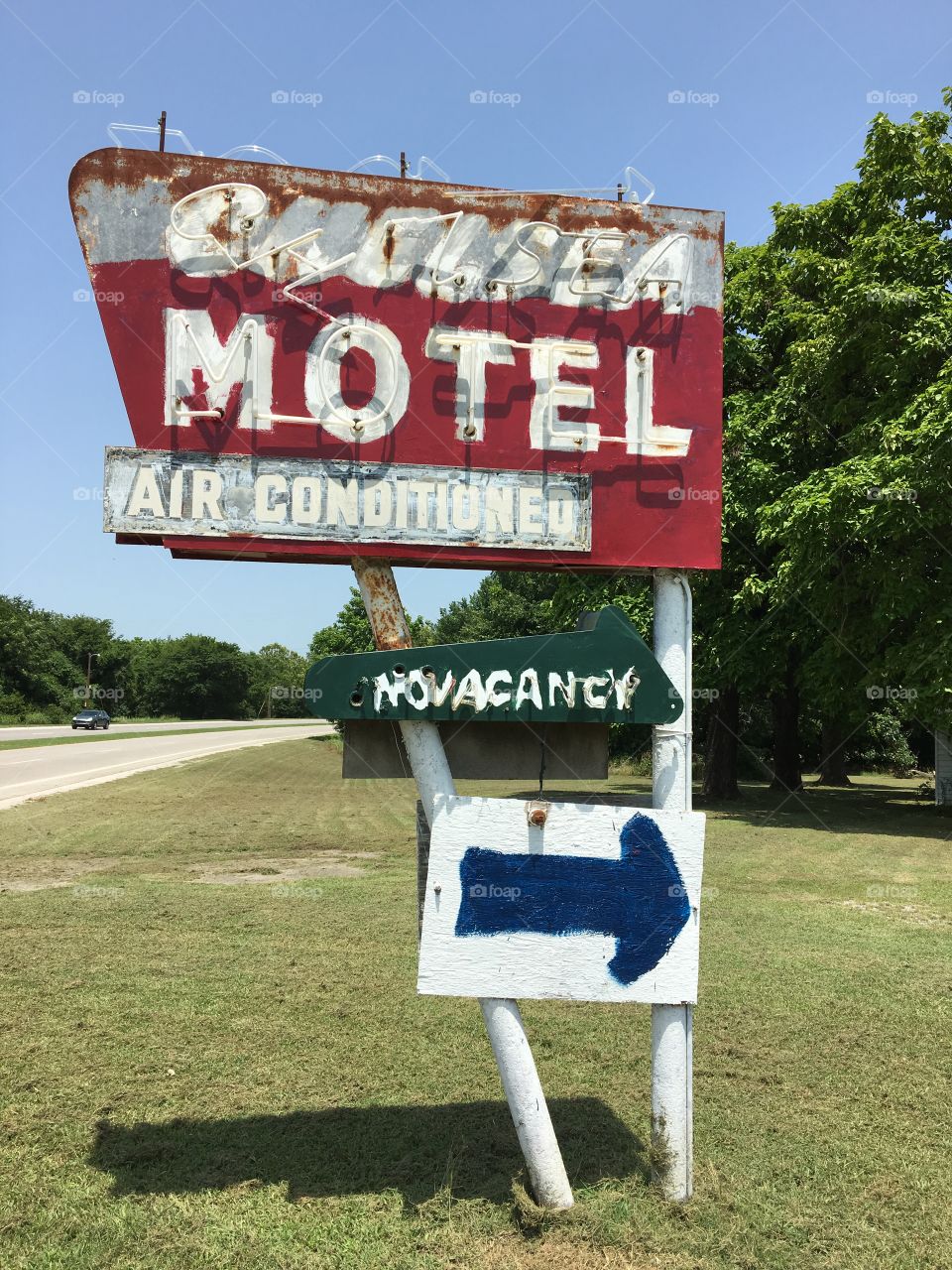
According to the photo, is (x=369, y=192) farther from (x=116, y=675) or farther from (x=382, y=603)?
(x=116, y=675)

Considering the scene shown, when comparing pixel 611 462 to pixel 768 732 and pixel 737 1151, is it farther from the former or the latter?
pixel 768 732

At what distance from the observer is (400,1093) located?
18.9ft

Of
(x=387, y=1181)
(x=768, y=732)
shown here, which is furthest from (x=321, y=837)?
(x=768, y=732)

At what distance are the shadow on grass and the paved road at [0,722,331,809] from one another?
16.6 meters

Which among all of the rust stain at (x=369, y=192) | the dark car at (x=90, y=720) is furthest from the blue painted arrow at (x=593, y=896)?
the dark car at (x=90, y=720)

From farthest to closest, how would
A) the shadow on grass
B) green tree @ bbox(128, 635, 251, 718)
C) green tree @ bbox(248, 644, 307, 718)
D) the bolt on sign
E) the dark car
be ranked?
green tree @ bbox(248, 644, 307, 718) < green tree @ bbox(128, 635, 251, 718) < the dark car < the shadow on grass < the bolt on sign

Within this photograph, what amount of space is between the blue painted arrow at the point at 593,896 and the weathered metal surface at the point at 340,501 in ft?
4.41

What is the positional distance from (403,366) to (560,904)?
2398mm

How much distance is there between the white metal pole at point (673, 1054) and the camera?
4.34 m

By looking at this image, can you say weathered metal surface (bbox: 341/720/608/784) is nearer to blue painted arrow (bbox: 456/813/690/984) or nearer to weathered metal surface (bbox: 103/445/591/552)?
blue painted arrow (bbox: 456/813/690/984)

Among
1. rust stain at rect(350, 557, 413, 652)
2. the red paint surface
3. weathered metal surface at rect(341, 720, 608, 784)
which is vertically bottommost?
weathered metal surface at rect(341, 720, 608, 784)

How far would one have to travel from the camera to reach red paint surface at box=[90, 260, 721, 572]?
4316 mm

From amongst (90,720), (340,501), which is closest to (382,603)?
(340,501)

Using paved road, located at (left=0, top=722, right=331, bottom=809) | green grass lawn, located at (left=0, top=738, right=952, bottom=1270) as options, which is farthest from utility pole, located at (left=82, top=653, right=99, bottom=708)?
green grass lawn, located at (left=0, top=738, right=952, bottom=1270)
